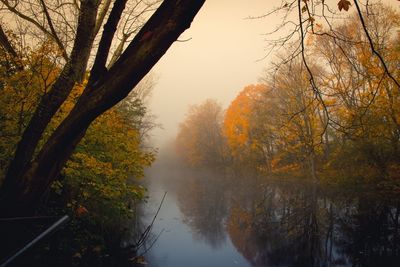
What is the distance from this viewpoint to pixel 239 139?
3912cm

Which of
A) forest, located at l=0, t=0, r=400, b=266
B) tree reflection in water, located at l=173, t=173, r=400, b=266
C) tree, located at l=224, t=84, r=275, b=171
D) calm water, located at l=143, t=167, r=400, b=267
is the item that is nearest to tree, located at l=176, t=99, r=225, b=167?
tree, located at l=224, t=84, r=275, b=171

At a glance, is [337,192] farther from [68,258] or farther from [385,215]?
[68,258]

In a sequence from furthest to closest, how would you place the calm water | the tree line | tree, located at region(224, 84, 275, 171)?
tree, located at region(224, 84, 275, 171)
the tree line
the calm water

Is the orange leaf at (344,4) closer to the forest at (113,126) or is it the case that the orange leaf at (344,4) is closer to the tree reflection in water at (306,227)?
the forest at (113,126)

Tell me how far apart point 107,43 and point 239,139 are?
36.9m

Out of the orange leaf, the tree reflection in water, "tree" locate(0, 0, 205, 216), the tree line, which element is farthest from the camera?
the tree line

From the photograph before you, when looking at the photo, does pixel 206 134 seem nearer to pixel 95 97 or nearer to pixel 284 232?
pixel 284 232

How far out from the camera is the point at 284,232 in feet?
40.8

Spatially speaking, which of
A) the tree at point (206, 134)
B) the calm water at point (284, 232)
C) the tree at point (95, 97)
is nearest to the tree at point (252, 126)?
the tree at point (206, 134)

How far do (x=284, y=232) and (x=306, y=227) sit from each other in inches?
44.6

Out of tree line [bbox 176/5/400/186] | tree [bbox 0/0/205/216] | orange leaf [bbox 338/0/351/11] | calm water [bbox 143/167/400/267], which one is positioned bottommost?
calm water [bbox 143/167/400/267]

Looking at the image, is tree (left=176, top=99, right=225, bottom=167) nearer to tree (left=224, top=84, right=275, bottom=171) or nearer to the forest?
tree (left=224, top=84, right=275, bottom=171)

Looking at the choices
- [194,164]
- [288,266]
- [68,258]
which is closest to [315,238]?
[288,266]

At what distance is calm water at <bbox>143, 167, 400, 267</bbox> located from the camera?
964 cm
